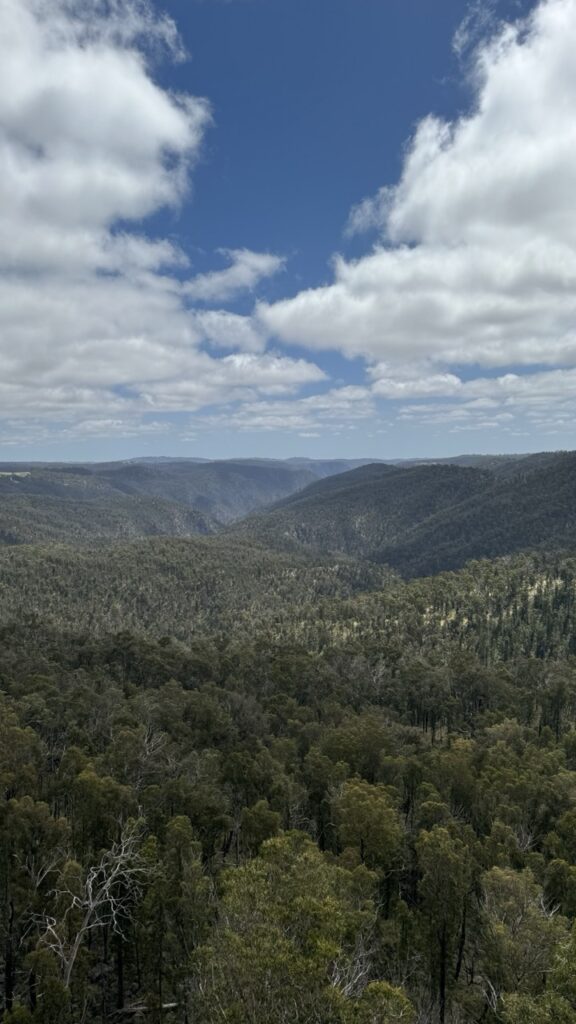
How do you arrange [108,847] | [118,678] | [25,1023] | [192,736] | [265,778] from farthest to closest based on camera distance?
[118,678] → [192,736] → [265,778] → [108,847] → [25,1023]

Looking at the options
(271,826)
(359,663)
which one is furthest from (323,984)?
(359,663)

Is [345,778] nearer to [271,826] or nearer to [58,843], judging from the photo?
[271,826]

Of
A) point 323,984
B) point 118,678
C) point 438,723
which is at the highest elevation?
point 323,984

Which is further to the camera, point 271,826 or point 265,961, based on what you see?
point 271,826

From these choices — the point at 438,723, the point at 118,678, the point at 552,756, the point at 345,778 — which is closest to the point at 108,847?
the point at 345,778

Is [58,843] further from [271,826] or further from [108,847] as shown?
[271,826]

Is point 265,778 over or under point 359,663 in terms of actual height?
over

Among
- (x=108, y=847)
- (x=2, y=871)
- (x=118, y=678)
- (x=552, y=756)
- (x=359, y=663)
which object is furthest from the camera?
(x=359, y=663)

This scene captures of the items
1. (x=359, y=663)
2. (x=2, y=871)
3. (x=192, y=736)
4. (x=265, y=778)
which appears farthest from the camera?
(x=359, y=663)

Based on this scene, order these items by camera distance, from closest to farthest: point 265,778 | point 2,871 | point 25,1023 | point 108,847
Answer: point 25,1023 → point 2,871 → point 108,847 → point 265,778
